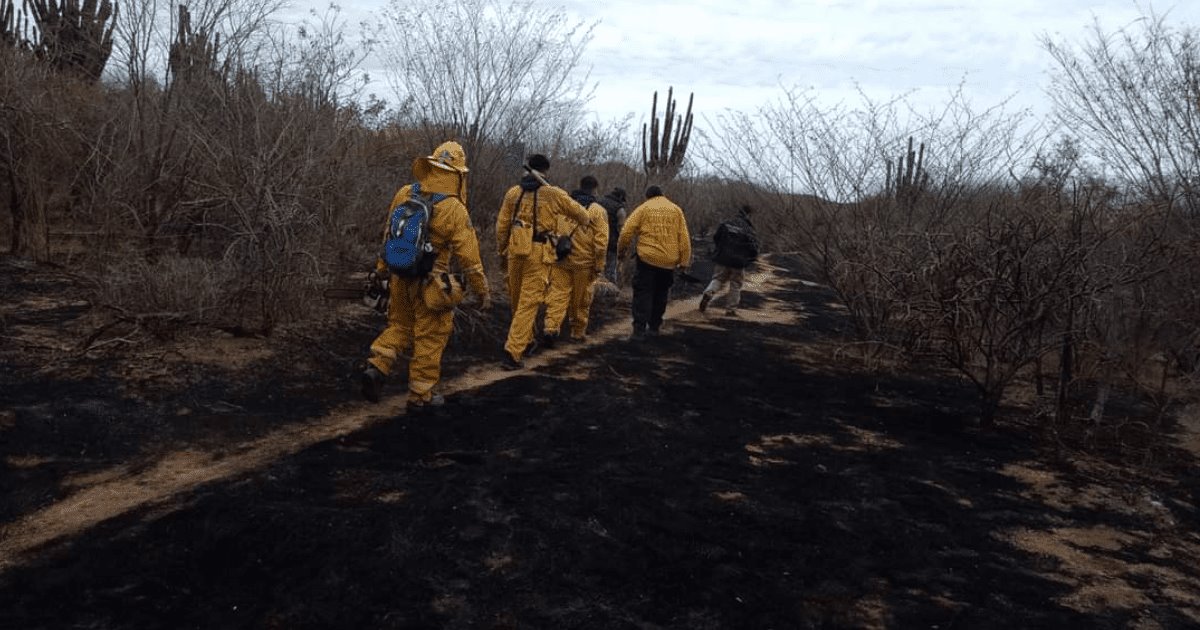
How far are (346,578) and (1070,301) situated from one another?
5.58 m

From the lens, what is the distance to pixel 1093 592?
4.20 metres

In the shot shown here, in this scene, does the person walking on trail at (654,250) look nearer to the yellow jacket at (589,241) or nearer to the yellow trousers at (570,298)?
the yellow trousers at (570,298)

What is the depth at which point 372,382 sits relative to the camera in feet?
20.6

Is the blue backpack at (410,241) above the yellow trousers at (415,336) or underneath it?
above

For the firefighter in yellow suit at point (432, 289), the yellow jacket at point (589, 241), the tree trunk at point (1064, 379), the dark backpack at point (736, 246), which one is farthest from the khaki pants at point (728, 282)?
the firefighter in yellow suit at point (432, 289)

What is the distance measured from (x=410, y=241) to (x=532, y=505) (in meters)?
2.22

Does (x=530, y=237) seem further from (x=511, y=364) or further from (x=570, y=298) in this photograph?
(x=570, y=298)

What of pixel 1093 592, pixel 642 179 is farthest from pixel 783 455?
pixel 642 179

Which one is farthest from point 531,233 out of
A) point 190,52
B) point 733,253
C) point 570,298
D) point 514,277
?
point 733,253

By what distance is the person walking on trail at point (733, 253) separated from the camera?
41.7 ft

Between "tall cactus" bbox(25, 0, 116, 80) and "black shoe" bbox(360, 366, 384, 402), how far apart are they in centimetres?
549

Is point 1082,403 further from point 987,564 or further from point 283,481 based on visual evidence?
point 283,481

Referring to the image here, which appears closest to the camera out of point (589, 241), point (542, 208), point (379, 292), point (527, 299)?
point (379, 292)

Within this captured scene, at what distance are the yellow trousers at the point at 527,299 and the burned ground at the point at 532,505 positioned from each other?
39cm
